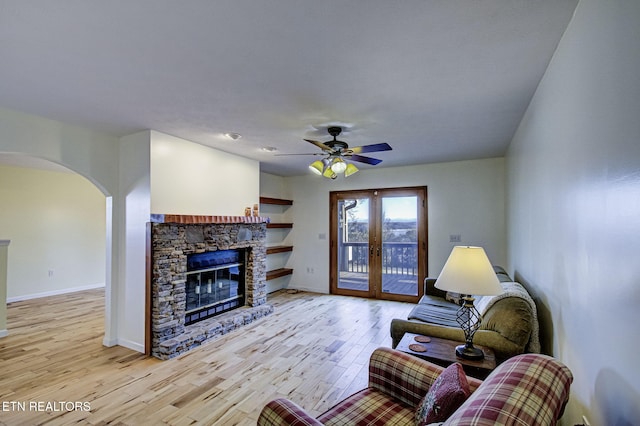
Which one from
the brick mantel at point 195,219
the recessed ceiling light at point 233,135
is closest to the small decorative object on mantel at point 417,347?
the brick mantel at point 195,219

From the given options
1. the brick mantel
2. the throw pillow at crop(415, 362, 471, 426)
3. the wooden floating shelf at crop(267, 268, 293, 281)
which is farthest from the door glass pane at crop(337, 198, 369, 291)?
the throw pillow at crop(415, 362, 471, 426)

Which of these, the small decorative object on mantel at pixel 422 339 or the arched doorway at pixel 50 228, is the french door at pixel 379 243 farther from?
the arched doorway at pixel 50 228

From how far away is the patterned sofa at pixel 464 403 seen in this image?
890mm

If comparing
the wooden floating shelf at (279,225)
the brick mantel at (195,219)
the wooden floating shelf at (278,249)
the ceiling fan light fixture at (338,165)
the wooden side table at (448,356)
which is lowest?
the wooden side table at (448,356)

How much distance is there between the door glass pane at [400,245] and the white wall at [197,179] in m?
2.62

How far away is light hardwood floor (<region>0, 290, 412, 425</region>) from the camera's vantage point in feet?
7.99

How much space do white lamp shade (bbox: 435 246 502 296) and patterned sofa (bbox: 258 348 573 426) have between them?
0.56m

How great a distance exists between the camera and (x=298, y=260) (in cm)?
680

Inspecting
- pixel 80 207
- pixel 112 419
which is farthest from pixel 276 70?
pixel 80 207

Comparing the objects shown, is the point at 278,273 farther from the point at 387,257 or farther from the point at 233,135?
the point at 233,135

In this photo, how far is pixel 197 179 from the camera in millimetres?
4148

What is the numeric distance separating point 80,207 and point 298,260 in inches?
194

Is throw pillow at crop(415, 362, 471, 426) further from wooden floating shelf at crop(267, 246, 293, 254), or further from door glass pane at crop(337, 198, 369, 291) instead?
wooden floating shelf at crop(267, 246, 293, 254)

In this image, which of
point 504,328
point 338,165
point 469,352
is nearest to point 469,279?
point 469,352
